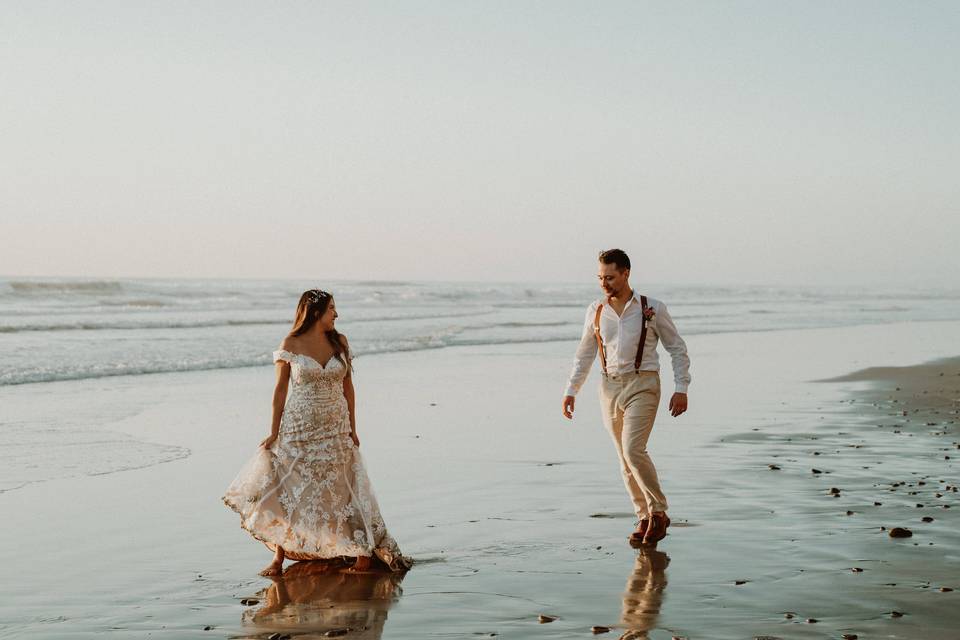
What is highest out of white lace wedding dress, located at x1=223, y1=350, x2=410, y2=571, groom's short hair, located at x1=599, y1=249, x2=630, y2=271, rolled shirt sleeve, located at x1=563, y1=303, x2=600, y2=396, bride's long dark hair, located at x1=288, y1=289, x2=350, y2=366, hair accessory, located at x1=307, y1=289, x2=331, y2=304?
groom's short hair, located at x1=599, y1=249, x2=630, y2=271

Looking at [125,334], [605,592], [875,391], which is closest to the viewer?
[605,592]

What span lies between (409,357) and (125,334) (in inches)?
379

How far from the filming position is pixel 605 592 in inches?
209

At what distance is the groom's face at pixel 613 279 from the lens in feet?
20.9

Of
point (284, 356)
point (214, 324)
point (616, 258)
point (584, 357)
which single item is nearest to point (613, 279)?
point (616, 258)

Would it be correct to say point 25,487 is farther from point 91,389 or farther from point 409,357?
point 409,357

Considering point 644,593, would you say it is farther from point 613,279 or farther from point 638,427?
point 613,279

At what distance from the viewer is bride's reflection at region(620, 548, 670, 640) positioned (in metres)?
4.72

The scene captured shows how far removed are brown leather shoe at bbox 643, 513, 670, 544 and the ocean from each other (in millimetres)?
12855

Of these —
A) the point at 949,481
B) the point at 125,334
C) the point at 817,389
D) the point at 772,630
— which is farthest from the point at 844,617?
the point at 125,334

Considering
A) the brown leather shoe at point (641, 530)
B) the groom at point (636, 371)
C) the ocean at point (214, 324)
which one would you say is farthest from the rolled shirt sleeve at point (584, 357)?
the ocean at point (214, 324)

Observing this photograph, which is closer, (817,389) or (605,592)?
(605,592)

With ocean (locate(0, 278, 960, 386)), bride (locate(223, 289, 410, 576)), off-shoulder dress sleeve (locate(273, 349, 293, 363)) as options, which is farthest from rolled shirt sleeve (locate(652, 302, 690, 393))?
ocean (locate(0, 278, 960, 386))

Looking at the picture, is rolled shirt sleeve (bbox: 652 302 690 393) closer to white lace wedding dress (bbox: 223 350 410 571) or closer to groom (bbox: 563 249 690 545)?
groom (bbox: 563 249 690 545)
